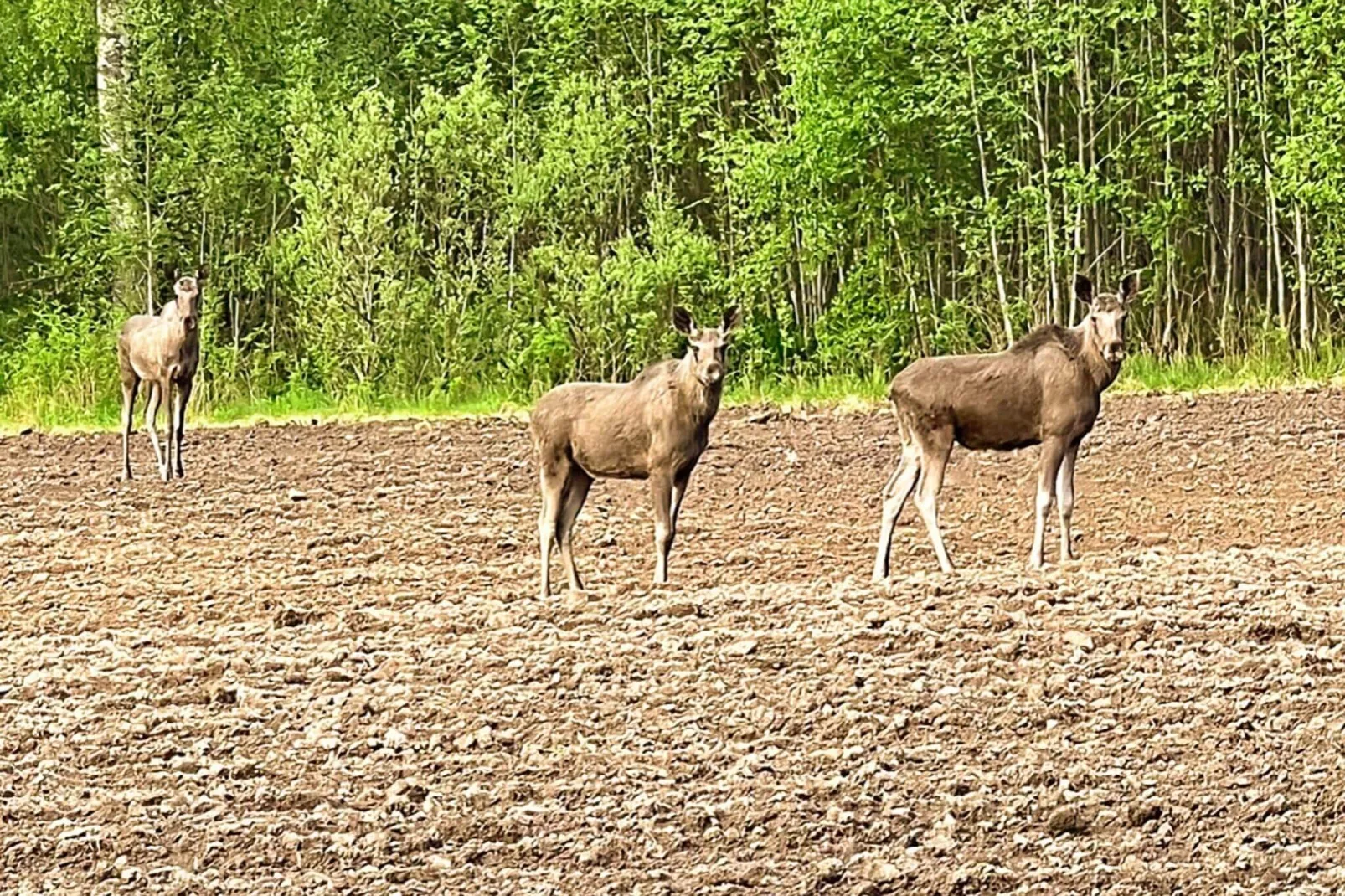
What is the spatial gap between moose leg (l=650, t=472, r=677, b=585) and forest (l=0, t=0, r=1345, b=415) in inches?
455

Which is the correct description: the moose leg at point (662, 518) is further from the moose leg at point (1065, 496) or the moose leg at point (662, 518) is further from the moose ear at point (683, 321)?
the moose leg at point (1065, 496)

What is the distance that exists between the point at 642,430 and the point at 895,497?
1.27 metres

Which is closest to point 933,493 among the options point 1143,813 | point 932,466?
point 932,466

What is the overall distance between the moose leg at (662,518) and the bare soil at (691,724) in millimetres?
255

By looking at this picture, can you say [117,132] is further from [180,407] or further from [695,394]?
[695,394]

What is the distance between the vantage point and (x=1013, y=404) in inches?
430

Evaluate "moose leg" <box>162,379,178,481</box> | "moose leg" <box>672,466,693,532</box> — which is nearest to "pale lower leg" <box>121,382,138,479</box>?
"moose leg" <box>162,379,178,481</box>

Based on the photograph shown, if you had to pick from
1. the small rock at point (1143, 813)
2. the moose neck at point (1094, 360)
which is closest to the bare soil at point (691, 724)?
the small rock at point (1143, 813)

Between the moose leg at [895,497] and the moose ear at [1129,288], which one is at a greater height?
the moose ear at [1129,288]

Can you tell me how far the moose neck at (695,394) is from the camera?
10508 mm

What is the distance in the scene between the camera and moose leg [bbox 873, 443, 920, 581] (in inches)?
425

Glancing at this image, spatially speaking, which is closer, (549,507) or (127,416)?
(549,507)

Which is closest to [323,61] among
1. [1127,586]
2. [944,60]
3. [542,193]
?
[542,193]

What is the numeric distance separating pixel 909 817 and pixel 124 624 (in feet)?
18.0
